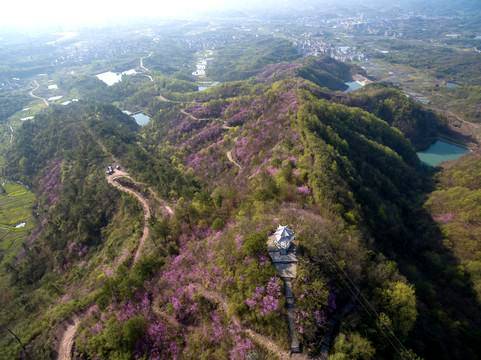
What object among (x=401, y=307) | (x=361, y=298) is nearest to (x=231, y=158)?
(x=361, y=298)

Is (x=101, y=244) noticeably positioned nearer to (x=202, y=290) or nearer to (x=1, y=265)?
(x=1, y=265)

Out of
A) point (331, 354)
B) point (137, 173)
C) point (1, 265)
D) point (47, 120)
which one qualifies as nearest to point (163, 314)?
point (331, 354)

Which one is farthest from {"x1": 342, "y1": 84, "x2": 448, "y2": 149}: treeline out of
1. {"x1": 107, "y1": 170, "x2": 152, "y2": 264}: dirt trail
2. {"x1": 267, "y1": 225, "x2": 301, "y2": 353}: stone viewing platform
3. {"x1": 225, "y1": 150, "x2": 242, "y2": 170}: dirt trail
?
{"x1": 267, "y1": 225, "x2": 301, "y2": 353}: stone viewing platform

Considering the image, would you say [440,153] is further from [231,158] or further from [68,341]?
[68,341]

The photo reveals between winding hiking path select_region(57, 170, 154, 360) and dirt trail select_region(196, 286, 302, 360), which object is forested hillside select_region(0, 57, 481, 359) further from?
winding hiking path select_region(57, 170, 154, 360)

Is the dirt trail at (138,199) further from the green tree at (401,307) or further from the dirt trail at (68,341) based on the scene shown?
the green tree at (401,307)

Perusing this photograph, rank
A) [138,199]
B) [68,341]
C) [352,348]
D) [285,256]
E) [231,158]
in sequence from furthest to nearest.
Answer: [231,158] < [138,199] < [68,341] < [285,256] < [352,348]

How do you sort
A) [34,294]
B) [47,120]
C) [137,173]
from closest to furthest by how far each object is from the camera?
[34,294]
[137,173]
[47,120]
